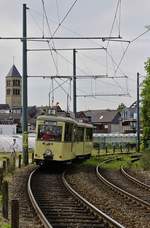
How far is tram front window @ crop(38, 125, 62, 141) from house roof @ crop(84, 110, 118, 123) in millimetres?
138286

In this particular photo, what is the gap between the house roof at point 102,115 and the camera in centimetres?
17275

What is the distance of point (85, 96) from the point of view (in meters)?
61.8

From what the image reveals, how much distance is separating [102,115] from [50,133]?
141548 mm

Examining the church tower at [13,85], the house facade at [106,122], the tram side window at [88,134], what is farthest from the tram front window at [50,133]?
the church tower at [13,85]

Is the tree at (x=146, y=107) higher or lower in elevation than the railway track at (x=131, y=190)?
higher

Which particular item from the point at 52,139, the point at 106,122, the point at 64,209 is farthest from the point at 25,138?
the point at 106,122

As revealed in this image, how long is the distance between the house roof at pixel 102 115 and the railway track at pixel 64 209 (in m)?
147

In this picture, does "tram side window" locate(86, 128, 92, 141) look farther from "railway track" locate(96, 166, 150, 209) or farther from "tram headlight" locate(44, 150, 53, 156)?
"tram headlight" locate(44, 150, 53, 156)

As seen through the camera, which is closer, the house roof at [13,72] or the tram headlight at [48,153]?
the tram headlight at [48,153]

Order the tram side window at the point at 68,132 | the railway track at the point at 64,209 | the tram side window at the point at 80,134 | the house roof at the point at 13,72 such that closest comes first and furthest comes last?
the railway track at the point at 64,209
the tram side window at the point at 68,132
the tram side window at the point at 80,134
the house roof at the point at 13,72

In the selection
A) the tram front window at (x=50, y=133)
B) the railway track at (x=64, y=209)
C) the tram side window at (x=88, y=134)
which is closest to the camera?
the railway track at (x=64, y=209)

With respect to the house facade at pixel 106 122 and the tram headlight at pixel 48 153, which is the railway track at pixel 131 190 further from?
the house facade at pixel 106 122

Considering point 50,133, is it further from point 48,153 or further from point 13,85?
point 13,85

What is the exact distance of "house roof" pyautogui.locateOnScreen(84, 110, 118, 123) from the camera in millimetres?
172750
